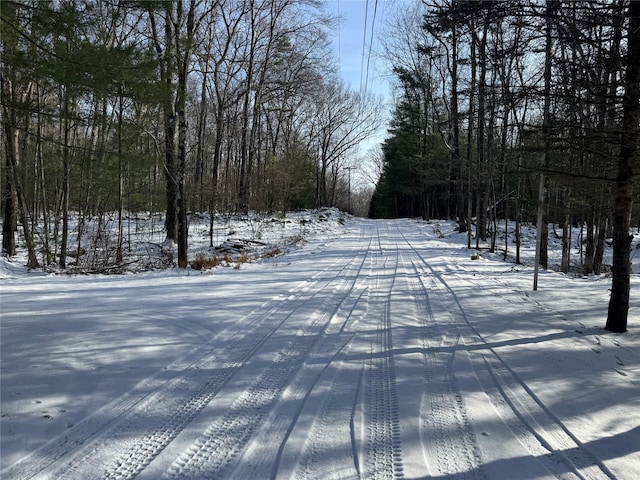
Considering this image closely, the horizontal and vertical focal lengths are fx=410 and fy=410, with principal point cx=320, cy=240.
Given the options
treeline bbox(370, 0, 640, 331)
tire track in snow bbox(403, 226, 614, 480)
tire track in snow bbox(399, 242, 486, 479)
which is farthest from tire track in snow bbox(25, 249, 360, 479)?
treeline bbox(370, 0, 640, 331)

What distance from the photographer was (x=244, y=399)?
11.2ft

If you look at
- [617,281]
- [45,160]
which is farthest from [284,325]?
[45,160]

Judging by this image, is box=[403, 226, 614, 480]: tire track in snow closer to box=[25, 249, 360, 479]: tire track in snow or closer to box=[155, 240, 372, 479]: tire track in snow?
box=[155, 240, 372, 479]: tire track in snow

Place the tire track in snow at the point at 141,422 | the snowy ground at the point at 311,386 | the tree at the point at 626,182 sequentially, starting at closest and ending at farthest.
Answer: the tire track in snow at the point at 141,422, the snowy ground at the point at 311,386, the tree at the point at 626,182

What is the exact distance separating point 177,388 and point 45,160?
571 inches

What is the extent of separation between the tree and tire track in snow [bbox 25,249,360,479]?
15.2 ft

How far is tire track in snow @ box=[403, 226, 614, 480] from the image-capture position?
2.65m

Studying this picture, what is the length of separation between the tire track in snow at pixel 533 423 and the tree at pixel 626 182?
80.6 inches

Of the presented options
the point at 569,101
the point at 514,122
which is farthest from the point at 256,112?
the point at 569,101

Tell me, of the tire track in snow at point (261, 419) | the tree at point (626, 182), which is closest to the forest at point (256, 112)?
the tree at point (626, 182)

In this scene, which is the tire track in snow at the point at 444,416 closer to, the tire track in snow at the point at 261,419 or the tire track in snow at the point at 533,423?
the tire track in snow at the point at 533,423

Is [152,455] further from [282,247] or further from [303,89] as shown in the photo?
[303,89]

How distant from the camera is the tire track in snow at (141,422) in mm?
2525

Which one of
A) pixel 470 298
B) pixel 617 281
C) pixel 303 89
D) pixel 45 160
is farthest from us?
pixel 303 89
